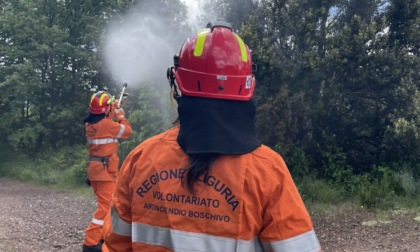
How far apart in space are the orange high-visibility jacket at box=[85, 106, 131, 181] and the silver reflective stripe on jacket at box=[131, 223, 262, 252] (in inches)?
174

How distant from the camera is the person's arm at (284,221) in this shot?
1781 millimetres

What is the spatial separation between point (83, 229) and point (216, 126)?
20.8 feet

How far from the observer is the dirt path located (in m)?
6.41

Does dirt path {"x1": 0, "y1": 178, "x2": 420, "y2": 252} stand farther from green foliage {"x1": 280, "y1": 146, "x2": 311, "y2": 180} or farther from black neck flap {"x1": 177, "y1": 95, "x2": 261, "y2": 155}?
black neck flap {"x1": 177, "y1": 95, "x2": 261, "y2": 155}

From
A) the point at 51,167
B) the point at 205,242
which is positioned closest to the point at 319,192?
the point at 205,242

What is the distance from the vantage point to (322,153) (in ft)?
32.1

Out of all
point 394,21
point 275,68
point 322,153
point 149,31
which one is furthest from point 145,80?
point 394,21

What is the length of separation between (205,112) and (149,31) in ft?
39.2

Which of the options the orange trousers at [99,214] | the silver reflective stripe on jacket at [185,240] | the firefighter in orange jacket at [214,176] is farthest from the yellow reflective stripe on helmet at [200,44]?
the orange trousers at [99,214]

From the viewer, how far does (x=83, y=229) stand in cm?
767

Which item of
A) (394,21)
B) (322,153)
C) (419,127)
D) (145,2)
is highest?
(145,2)

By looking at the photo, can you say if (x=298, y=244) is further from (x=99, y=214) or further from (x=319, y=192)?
(x=319, y=192)

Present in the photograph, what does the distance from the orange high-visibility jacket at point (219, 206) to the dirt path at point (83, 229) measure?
4.83 m

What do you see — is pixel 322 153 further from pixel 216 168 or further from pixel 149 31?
pixel 216 168
